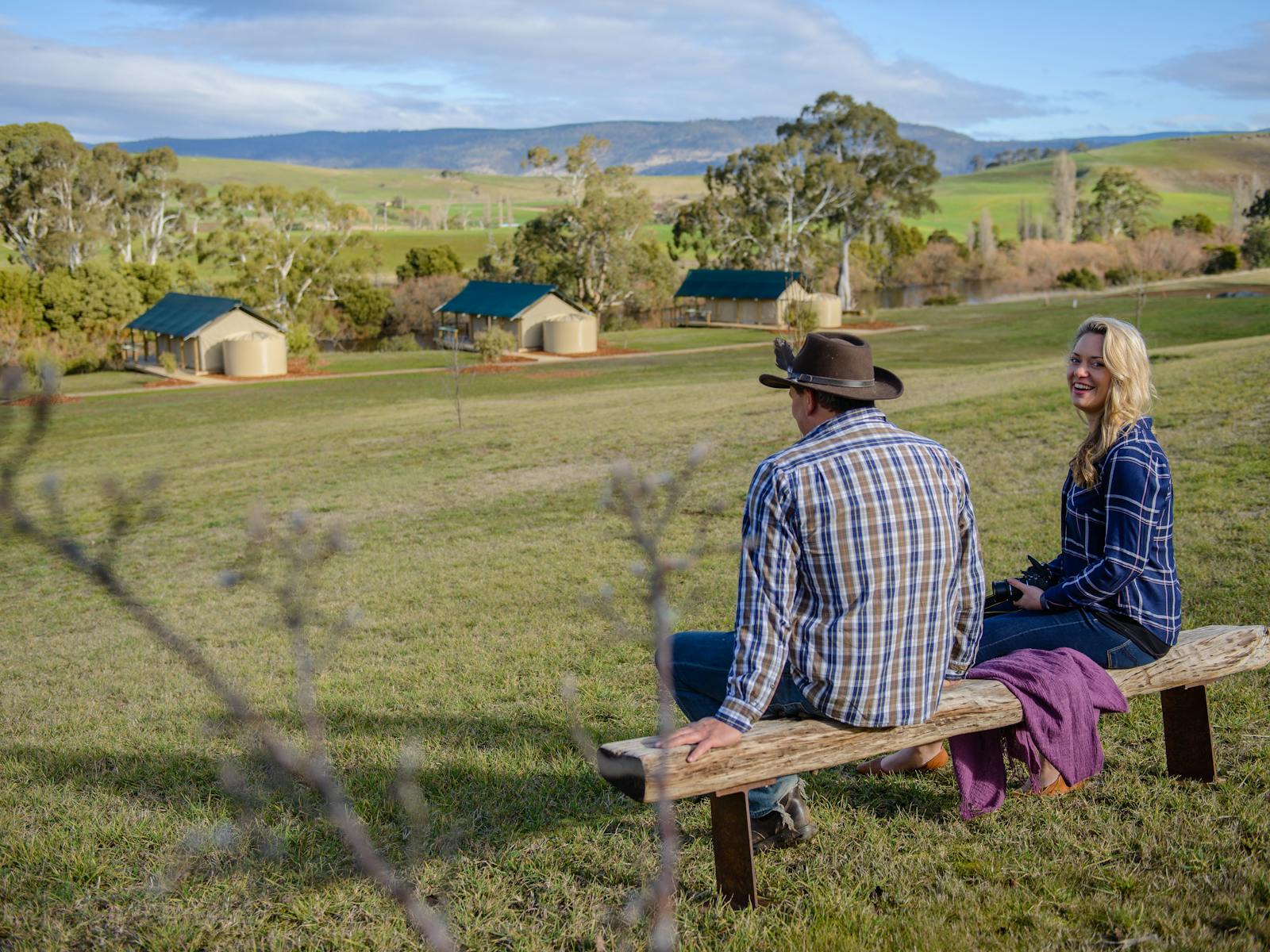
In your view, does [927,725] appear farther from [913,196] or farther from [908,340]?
[913,196]

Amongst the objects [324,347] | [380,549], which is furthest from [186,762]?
[324,347]

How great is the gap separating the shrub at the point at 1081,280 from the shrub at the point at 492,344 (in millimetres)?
42863

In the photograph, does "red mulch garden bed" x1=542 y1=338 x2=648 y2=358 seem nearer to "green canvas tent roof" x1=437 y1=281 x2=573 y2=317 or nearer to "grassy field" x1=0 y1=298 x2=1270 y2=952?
"green canvas tent roof" x1=437 y1=281 x2=573 y2=317

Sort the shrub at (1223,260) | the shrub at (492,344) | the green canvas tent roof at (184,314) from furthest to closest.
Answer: the shrub at (1223,260)
the shrub at (492,344)
the green canvas tent roof at (184,314)

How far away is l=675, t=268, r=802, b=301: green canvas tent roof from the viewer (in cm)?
5944

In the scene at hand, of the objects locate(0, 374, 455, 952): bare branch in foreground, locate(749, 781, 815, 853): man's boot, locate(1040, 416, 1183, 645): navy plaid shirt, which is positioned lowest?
locate(749, 781, 815, 853): man's boot

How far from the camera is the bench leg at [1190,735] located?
Answer: 4324 mm

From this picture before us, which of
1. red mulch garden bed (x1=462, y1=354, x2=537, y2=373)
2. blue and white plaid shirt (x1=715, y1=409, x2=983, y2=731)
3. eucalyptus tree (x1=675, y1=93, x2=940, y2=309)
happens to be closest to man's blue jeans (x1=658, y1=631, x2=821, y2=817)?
blue and white plaid shirt (x1=715, y1=409, x2=983, y2=731)

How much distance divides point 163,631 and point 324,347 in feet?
210

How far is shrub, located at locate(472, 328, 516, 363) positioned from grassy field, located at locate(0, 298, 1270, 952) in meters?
32.4

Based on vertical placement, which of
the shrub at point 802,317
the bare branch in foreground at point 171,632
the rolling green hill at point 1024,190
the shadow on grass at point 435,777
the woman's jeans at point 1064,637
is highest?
the rolling green hill at point 1024,190

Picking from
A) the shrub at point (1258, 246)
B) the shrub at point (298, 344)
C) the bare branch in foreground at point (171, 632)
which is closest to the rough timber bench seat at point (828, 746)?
the bare branch in foreground at point (171, 632)

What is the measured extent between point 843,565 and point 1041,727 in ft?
3.64

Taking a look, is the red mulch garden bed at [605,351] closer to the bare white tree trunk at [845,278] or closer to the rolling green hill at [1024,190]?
the bare white tree trunk at [845,278]
